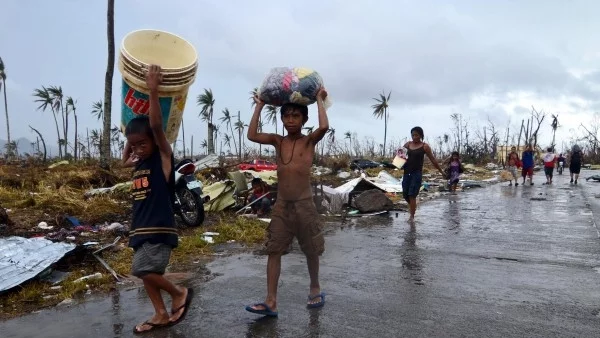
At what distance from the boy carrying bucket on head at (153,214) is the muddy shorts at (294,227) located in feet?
2.33

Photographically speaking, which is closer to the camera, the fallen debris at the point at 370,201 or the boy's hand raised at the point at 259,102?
the boy's hand raised at the point at 259,102

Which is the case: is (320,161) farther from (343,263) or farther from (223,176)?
(343,263)

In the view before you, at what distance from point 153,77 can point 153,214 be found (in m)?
0.85

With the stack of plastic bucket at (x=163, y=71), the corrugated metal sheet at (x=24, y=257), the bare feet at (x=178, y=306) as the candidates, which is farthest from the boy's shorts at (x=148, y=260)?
the corrugated metal sheet at (x=24, y=257)

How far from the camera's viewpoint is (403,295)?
3.67m

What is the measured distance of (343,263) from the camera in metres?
A: 4.77

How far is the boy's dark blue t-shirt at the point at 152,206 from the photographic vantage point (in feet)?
9.43

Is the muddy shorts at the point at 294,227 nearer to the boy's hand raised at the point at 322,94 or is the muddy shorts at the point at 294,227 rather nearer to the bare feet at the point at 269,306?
the bare feet at the point at 269,306

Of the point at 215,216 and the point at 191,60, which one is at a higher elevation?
the point at 191,60

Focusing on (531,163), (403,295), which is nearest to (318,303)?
(403,295)

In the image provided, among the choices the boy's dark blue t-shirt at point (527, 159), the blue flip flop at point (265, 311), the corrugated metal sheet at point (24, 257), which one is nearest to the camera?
the blue flip flop at point (265, 311)

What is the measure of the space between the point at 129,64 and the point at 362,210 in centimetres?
632

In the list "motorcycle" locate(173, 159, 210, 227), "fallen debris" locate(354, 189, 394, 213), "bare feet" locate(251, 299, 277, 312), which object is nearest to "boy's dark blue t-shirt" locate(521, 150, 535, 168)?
"fallen debris" locate(354, 189, 394, 213)

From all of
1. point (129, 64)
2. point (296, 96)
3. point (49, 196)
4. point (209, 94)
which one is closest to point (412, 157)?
point (296, 96)
